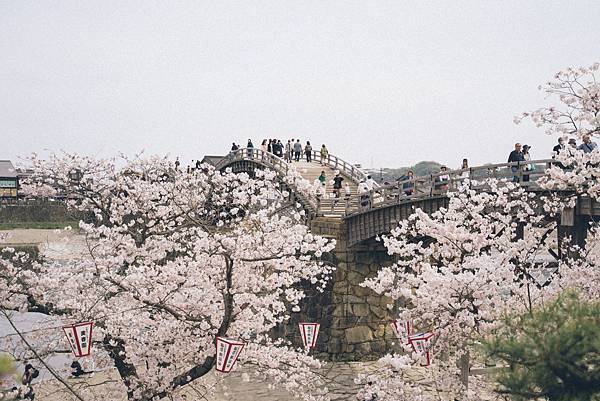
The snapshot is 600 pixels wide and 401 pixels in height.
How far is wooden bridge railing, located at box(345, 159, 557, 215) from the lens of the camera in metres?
13.2

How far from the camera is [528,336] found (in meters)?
5.54

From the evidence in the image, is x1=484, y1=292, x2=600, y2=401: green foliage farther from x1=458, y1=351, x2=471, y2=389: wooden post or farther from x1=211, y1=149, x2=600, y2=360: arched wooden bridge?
x1=211, y1=149, x2=600, y2=360: arched wooden bridge

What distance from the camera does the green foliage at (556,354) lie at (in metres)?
5.09

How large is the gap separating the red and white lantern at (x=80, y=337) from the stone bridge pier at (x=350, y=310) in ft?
38.6

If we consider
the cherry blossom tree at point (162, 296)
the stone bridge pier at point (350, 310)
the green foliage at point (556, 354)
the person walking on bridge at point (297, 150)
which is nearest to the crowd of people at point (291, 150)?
the person walking on bridge at point (297, 150)

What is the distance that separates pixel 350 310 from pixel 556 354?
16585 millimetres

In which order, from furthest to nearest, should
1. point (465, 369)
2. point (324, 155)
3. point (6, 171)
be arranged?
point (6, 171) → point (324, 155) → point (465, 369)

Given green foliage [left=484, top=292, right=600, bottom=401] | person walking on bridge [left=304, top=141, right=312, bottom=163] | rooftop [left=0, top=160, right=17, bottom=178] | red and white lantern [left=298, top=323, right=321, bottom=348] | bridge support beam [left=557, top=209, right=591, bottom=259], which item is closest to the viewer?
green foliage [left=484, top=292, right=600, bottom=401]

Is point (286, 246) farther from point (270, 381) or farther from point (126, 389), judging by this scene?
point (270, 381)

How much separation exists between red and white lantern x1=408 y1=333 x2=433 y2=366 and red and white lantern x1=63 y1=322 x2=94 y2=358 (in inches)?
237

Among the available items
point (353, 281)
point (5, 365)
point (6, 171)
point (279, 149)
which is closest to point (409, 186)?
point (353, 281)

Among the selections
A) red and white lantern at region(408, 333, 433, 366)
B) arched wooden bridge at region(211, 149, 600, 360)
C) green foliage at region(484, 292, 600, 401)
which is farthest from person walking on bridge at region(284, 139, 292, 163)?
green foliage at region(484, 292, 600, 401)

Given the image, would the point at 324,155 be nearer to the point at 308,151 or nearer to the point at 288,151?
the point at 308,151

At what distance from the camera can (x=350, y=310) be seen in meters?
21.5
